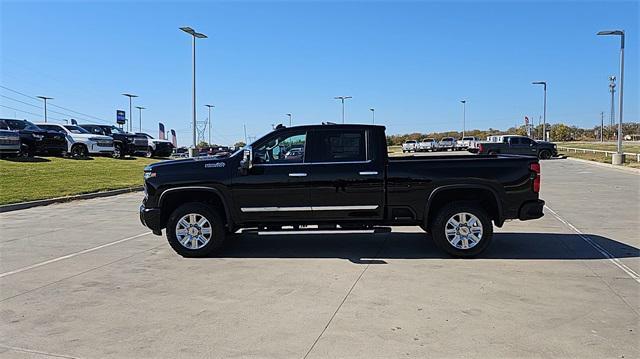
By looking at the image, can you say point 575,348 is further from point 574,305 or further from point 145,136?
point 145,136

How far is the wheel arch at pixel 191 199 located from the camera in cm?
766

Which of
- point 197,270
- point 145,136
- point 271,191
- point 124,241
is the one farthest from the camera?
point 145,136

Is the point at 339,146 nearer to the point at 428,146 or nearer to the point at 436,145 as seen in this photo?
the point at 428,146

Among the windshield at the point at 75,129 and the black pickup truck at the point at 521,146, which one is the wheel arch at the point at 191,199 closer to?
the windshield at the point at 75,129

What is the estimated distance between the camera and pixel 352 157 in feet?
25.3

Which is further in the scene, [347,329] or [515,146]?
[515,146]

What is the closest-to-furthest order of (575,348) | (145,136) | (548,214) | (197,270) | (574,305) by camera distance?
(575,348) < (574,305) < (197,270) < (548,214) < (145,136)

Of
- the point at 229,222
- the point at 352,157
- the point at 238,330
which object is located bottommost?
the point at 238,330

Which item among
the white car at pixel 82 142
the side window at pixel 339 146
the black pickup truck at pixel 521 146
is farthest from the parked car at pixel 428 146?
the side window at pixel 339 146

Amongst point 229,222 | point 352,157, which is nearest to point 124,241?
point 229,222

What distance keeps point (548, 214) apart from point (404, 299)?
756 centimetres

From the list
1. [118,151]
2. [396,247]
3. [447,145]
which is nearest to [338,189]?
[396,247]

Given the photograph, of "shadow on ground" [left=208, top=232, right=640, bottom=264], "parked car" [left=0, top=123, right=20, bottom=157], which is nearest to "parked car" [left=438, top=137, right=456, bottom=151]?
"parked car" [left=0, top=123, right=20, bottom=157]

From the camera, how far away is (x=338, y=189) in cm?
759
